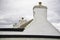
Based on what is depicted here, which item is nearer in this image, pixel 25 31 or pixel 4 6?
pixel 25 31

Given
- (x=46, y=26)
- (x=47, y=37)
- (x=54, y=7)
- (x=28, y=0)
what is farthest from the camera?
(x=54, y=7)

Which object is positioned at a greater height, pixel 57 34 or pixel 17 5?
pixel 17 5

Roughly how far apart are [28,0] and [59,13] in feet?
8.58

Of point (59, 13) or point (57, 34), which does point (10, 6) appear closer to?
point (59, 13)

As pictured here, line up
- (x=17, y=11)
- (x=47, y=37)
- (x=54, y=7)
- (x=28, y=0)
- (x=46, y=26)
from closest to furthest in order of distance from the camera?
(x=47, y=37)
(x=46, y=26)
(x=28, y=0)
(x=54, y=7)
(x=17, y=11)

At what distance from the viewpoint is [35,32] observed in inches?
263

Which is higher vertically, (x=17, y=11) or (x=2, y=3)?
(x=2, y=3)

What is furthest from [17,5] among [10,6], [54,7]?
[54,7]

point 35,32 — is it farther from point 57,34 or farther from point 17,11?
point 17,11

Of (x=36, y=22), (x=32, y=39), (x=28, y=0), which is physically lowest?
(x=32, y=39)

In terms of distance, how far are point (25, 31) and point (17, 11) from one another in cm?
732

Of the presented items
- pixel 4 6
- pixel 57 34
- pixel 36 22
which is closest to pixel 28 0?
pixel 4 6

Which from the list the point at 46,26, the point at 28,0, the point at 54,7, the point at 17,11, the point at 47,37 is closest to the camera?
the point at 47,37

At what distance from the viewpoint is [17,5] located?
12586 mm
